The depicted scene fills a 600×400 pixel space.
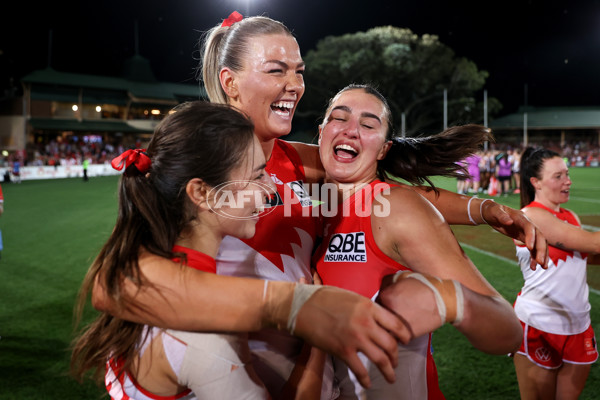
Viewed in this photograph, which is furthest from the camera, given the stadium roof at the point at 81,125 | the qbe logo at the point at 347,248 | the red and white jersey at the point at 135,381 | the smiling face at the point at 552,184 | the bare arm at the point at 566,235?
the stadium roof at the point at 81,125

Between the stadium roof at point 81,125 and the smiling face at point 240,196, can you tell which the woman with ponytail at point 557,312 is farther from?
the stadium roof at point 81,125

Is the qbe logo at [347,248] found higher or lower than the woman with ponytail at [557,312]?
higher

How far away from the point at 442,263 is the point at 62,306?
Result: 6109 millimetres

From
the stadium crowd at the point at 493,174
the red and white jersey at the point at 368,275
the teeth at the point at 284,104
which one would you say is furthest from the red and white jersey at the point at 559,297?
the stadium crowd at the point at 493,174

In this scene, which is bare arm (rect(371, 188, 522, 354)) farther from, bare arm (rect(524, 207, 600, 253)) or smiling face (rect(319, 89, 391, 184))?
bare arm (rect(524, 207, 600, 253))

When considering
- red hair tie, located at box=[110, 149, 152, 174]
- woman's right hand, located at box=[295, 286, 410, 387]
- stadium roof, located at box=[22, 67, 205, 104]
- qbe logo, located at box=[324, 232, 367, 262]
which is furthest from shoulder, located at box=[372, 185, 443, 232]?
stadium roof, located at box=[22, 67, 205, 104]

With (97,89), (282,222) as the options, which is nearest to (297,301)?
(282,222)

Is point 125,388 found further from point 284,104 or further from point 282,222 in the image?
point 284,104

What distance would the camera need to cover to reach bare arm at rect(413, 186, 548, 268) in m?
2.02

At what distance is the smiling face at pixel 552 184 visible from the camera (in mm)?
3826

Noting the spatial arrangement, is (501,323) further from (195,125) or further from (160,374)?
(195,125)

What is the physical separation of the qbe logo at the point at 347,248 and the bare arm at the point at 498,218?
710 mm

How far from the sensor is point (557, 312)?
362 centimetres

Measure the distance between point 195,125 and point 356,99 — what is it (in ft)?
3.52
